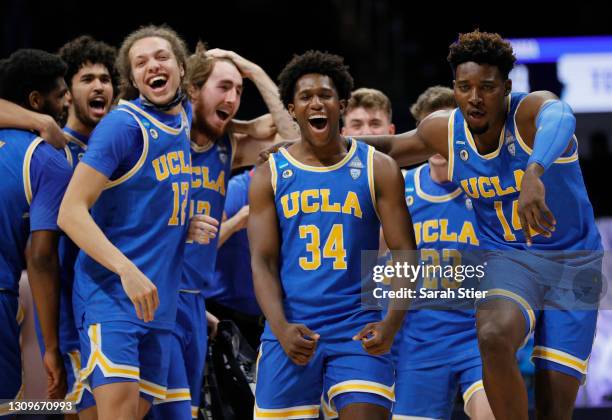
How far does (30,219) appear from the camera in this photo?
4566 millimetres

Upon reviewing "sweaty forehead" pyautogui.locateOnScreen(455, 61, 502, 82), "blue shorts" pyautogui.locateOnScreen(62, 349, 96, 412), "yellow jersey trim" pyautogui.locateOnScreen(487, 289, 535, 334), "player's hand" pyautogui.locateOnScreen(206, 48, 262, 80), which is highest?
"player's hand" pyautogui.locateOnScreen(206, 48, 262, 80)

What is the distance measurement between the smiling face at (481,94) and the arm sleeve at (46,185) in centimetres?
194

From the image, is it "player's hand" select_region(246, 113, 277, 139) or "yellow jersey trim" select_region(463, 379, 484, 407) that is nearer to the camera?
"yellow jersey trim" select_region(463, 379, 484, 407)

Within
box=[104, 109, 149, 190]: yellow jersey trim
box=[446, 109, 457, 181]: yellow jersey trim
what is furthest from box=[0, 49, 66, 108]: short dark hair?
box=[446, 109, 457, 181]: yellow jersey trim

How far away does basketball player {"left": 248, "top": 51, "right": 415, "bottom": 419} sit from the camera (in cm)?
404

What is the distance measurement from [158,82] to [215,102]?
2.26 feet

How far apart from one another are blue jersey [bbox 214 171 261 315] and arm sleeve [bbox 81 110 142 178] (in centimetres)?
166

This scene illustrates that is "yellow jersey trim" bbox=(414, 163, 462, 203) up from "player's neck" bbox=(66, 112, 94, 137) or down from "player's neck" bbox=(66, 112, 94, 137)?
down

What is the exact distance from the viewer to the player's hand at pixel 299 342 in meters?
3.99

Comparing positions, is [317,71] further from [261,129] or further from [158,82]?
[261,129]

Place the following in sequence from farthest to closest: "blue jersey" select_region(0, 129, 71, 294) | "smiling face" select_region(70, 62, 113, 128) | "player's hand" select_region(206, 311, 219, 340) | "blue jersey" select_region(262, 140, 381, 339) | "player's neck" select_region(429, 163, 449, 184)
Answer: "player's hand" select_region(206, 311, 219, 340) → "player's neck" select_region(429, 163, 449, 184) → "smiling face" select_region(70, 62, 113, 128) → "blue jersey" select_region(0, 129, 71, 294) → "blue jersey" select_region(262, 140, 381, 339)

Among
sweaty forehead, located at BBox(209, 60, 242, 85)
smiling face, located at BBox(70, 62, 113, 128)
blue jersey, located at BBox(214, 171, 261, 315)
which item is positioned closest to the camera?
smiling face, located at BBox(70, 62, 113, 128)

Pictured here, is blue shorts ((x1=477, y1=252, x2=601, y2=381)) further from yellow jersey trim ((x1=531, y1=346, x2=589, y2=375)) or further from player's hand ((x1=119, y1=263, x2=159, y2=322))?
player's hand ((x1=119, y1=263, x2=159, y2=322))

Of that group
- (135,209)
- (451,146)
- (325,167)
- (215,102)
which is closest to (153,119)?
(135,209)
